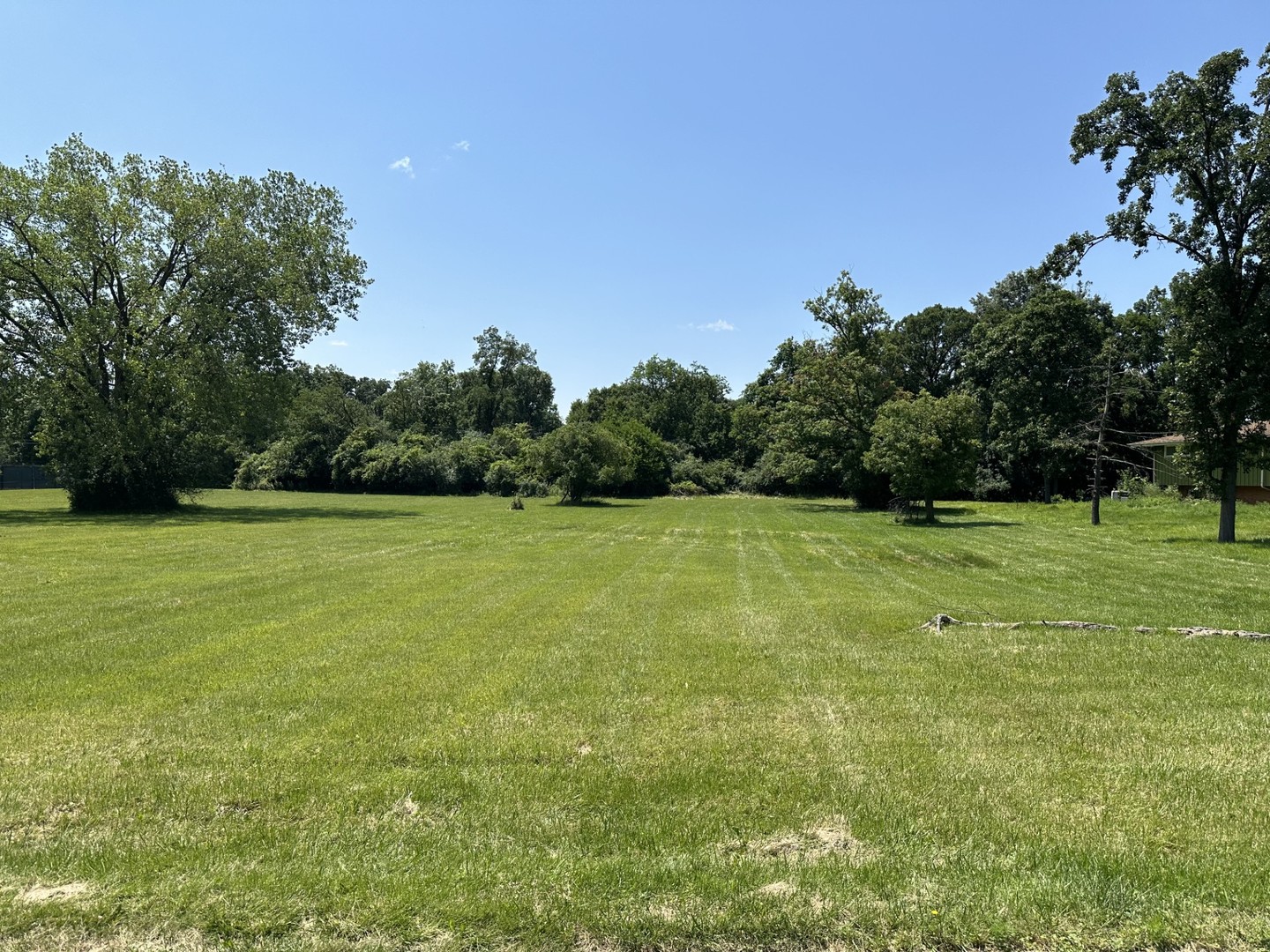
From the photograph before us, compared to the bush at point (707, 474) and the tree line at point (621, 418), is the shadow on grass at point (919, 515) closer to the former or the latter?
the tree line at point (621, 418)

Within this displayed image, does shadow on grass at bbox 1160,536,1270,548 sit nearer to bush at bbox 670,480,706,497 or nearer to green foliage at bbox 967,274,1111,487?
green foliage at bbox 967,274,1111,487

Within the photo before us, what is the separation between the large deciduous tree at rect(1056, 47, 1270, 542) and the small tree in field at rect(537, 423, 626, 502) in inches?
1064

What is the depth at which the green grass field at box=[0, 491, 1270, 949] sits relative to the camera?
3.21m

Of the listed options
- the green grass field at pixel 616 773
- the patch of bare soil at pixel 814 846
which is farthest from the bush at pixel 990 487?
the patch of bare soil at pixel 814 846

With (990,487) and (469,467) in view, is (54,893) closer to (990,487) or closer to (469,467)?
(990,487)

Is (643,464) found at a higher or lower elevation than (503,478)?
higher

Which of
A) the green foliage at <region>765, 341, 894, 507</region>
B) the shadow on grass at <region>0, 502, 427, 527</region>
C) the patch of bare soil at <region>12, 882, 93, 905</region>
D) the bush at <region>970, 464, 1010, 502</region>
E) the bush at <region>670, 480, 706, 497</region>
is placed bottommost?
the shadow on grass at <region>0, 502, 427, 527</region>

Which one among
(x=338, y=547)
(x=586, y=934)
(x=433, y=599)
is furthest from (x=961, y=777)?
(x=338, y=547)

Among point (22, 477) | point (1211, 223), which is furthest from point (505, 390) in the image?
point (1211, 223)

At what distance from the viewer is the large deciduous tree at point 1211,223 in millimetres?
19641

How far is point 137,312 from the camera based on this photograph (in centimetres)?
3075

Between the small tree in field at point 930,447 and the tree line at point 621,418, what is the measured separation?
0.34 feet

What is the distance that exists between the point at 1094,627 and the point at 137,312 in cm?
3556

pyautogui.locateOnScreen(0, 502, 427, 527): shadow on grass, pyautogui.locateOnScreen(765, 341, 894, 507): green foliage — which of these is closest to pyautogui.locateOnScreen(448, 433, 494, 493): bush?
pyautogui.locateOnScreen(0, 502, 427, 527): shadow on grass
